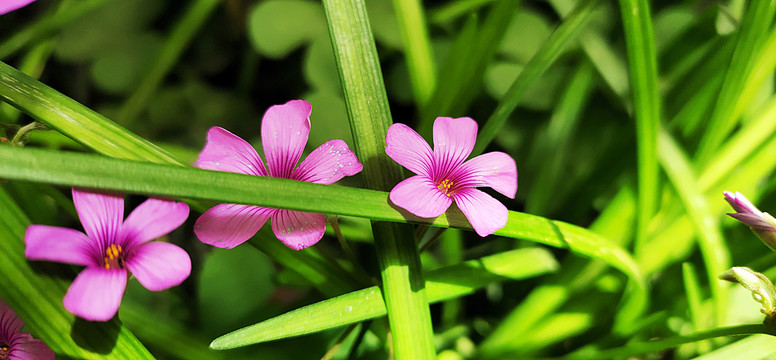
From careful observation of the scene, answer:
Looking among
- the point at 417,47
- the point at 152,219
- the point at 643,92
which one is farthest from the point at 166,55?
the point at 643,92

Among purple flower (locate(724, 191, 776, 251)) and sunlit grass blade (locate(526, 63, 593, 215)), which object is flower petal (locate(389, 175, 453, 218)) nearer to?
purple flower (locate(724, 191, 776, 251))

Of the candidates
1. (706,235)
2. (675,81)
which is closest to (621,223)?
(706,235)

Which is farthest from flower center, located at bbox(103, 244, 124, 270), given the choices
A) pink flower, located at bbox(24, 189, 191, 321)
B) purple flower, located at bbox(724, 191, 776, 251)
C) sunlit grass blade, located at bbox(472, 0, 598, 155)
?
purple flower, located at bbox(724, 191, 776, 251)

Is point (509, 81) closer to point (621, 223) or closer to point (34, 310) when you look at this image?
point (621, 223)

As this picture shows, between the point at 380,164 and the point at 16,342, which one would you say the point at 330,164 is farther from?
the point at 16,342

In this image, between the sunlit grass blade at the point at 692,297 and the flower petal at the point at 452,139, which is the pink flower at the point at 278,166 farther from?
the sunlit grass blade at the point at 692,297

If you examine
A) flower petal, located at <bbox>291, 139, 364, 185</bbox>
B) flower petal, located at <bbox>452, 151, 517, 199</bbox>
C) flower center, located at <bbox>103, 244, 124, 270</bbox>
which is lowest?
flower center, located at <bbox>103, 244, 124, 270</bbox>
